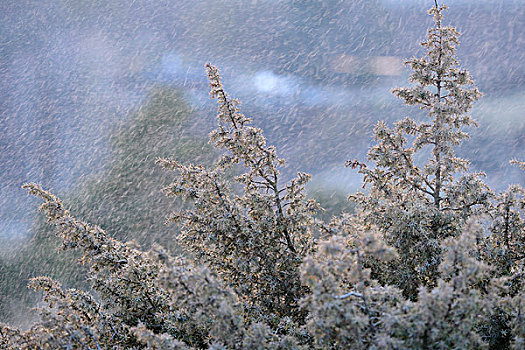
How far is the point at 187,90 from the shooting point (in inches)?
599

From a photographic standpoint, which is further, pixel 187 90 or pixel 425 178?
pixel 187 90

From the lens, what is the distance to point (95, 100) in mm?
15844

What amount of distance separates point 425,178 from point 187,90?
12.5 m

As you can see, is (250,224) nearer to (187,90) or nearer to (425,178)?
(425,178)

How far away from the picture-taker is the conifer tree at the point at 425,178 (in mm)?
3365

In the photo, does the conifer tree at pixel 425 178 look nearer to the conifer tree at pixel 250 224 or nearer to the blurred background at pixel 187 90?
the conifer tree at pixel 250 224

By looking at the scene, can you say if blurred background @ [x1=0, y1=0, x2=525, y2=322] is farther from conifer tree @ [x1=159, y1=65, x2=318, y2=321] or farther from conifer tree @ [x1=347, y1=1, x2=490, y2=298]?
conifer tree @ [x1=159, y1=65, x2=318, y2=321]

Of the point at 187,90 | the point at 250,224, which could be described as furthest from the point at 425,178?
the point at 187,90

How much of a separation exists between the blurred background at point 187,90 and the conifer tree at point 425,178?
7.10 meters

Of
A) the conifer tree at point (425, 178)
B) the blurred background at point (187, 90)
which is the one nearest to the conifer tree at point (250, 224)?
the conifer tree at point (425, 178)

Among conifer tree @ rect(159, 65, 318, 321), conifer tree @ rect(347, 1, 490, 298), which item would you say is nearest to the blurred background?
conifer tree @ rect(347, 1, 490, 298)

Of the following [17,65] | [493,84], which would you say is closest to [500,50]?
[493,84]

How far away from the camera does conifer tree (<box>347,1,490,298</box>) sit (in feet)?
11.0

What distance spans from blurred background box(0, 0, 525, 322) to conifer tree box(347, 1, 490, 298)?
710 centimetres
